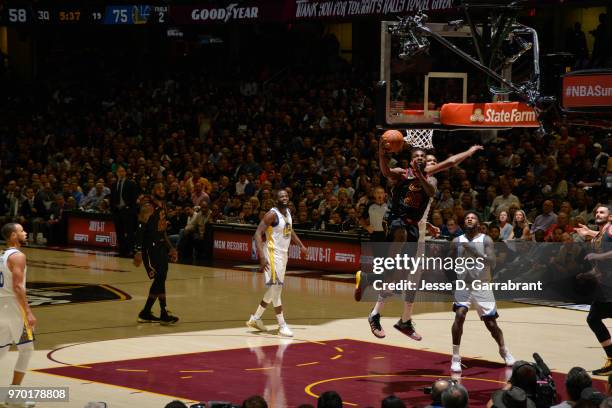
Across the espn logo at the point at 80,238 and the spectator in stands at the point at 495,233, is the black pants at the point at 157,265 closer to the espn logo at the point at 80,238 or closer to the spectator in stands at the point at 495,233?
the spectator in stands at the point at 495,233

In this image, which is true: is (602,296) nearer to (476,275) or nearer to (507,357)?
(507,357)

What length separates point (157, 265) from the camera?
55.2 feet

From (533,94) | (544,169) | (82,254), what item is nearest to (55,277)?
(82,254)

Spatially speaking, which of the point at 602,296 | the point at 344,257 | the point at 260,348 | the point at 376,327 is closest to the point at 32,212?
the point at 344,257

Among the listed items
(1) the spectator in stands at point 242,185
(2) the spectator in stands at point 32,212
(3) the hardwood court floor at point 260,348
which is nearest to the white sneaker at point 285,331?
(3) the hardwood court floor at point 260,348

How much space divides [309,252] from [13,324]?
1235 centimetres

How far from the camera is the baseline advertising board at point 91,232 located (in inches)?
1077

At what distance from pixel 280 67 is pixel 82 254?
463 inches

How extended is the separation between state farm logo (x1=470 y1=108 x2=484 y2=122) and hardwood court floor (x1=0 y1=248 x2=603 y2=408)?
9.77 ft

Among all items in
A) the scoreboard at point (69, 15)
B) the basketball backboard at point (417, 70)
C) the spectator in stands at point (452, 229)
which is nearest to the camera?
the basketball backboard at point (417, 70)

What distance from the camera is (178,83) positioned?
35.6 m

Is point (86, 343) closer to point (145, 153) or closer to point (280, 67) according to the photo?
point (145, 153)

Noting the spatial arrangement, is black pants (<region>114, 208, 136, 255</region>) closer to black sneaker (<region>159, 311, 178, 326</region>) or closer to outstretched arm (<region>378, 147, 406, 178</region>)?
black sneaker (<region>159, 311, 178, 326</region>)

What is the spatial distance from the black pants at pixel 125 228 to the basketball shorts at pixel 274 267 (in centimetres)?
955
